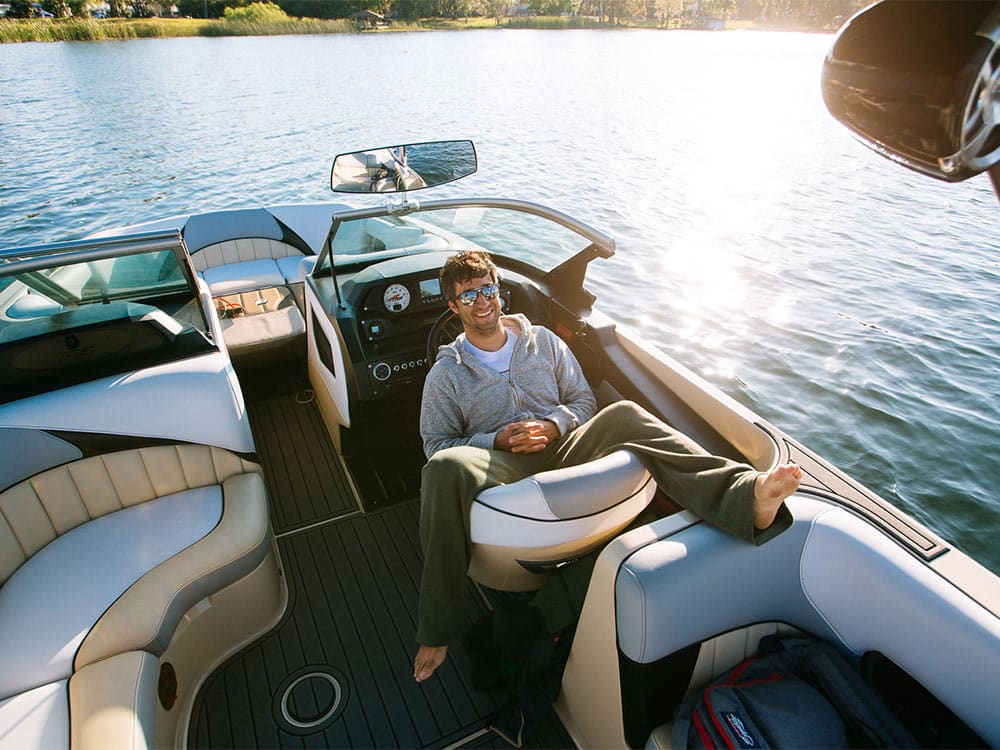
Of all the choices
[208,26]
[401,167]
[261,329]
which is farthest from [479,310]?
[208,26]

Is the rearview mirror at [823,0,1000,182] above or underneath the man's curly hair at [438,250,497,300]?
above

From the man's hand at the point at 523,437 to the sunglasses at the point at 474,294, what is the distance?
0.43 metres

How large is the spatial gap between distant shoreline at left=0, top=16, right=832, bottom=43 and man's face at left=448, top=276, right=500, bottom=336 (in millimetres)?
14700

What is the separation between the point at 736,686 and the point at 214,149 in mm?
13750

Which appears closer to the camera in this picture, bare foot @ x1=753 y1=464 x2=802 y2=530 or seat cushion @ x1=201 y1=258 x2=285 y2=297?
bare foot @ x1=753 y1=464 x2=802 y2=530

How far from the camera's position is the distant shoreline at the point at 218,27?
2470 cm

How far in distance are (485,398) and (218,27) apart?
4025 centimetres

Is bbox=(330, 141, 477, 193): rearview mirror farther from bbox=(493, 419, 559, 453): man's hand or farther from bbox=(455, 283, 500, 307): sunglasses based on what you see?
bbox=(493, 419, 559, 453): man's hand

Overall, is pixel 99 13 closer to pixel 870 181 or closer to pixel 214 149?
pixel 214 149

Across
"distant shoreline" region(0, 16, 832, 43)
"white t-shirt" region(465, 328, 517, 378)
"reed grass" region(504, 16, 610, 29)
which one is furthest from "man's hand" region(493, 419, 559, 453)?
"reed grass" region(504, 16, 610, 29)

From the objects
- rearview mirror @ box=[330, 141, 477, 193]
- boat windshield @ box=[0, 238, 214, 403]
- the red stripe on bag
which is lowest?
the red stripe on bag

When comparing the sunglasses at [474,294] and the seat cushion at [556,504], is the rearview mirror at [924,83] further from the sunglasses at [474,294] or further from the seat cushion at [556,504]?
the sunglasses at [474,294]

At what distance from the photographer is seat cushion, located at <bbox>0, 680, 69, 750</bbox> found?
4.33 feet

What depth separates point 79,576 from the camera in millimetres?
1752
